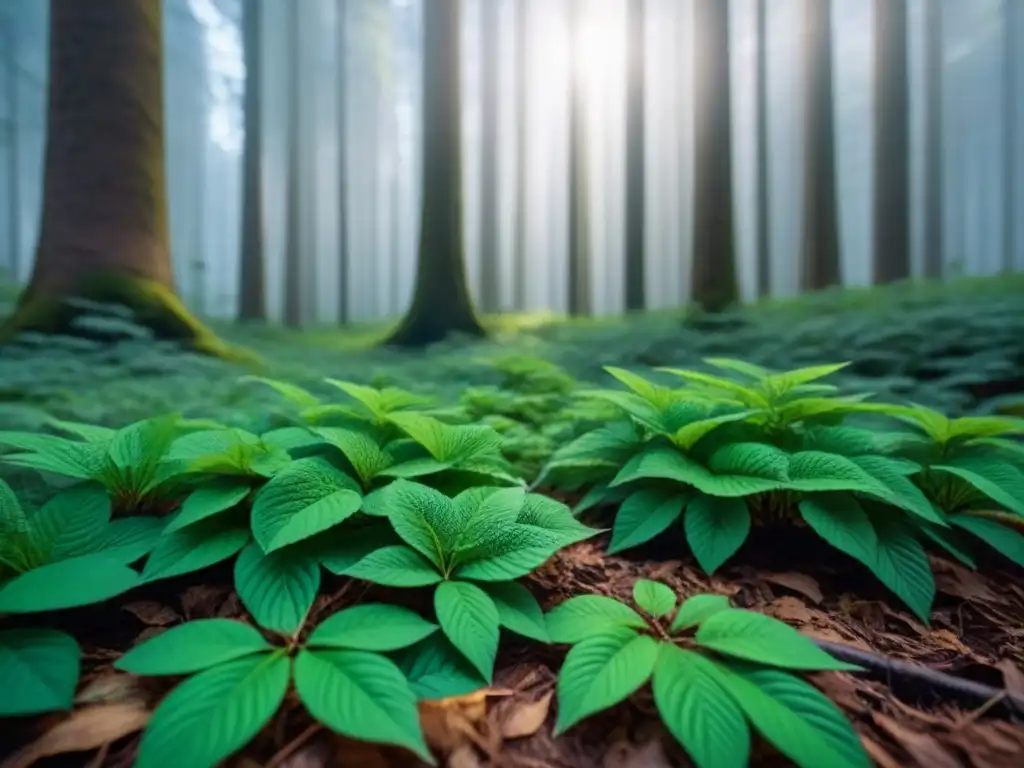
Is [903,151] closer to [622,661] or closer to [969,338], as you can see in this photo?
[969,338]

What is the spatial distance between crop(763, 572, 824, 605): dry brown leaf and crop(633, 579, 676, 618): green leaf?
1.42 ft

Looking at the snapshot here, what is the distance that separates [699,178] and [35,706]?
7.93m

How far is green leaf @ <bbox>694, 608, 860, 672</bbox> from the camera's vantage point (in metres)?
0.93

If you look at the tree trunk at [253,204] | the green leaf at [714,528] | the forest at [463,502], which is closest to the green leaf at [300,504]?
the forest at [463,502]

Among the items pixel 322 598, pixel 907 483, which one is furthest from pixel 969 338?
pixel 322 598

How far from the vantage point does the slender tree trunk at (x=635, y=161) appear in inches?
376

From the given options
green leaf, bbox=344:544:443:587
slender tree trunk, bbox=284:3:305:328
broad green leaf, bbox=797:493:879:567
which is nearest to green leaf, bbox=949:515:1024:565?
broad green leaf, bbox=797:493:879:567

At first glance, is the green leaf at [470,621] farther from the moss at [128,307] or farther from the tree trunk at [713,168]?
the tree trunk at [713,168]

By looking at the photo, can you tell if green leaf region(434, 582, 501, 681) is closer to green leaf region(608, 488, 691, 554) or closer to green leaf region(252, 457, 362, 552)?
green leaf region(252, 457, 362, 552)

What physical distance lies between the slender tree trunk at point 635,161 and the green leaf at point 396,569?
341 inches

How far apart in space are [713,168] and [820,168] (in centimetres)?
285

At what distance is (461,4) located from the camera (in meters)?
6.61

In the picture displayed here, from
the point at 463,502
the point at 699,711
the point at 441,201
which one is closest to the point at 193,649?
the point at 463,502

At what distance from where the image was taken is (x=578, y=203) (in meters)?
11.9
